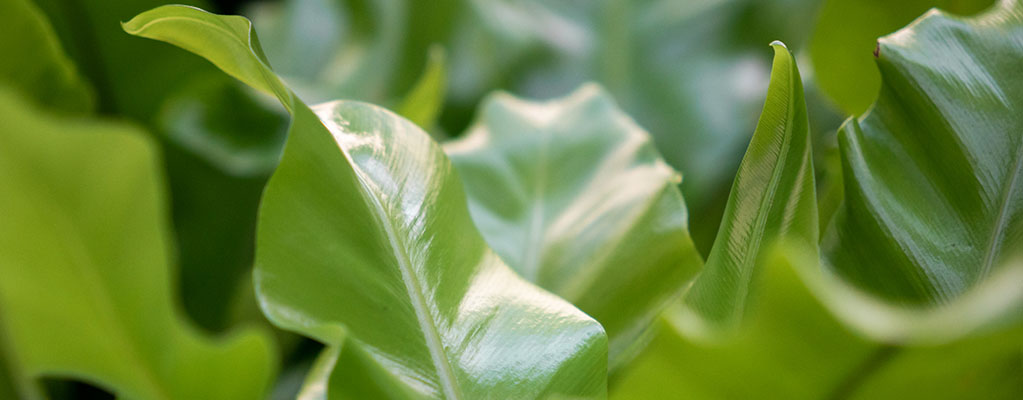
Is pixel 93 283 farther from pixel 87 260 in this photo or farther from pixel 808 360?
pixel 808 360

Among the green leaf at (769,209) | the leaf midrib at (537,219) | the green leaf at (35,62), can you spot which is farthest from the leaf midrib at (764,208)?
the green leaf at (35,62)

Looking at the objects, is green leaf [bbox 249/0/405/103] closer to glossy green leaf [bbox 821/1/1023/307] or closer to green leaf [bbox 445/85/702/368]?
green leaf [bbox 445/85/702/368]

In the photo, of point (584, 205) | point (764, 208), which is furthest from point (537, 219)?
point (764, 208)

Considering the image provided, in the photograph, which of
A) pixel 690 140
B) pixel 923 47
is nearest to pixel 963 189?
pixel 923 47

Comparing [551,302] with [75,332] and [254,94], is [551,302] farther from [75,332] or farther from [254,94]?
[254,94]

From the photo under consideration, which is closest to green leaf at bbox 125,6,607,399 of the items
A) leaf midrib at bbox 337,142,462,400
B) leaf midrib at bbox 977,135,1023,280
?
leaf midrib at bbox 337,142,462,400

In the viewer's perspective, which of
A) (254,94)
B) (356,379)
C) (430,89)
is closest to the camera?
(356,379)
